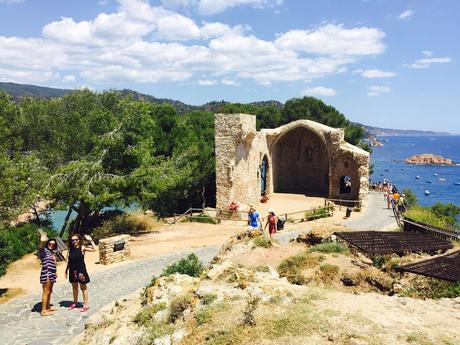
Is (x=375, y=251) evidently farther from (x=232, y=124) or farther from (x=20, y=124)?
(x=20, y=124)

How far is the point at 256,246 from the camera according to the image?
11.6 metres

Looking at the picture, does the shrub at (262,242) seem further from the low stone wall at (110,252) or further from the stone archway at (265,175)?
the stone archway at (265,175)

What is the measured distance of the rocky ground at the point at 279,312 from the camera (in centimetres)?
576

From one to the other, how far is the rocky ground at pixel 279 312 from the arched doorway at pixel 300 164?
83.3ft

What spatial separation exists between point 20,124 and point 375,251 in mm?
25152

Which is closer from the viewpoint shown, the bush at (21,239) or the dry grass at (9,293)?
the dry grass at (9,293)

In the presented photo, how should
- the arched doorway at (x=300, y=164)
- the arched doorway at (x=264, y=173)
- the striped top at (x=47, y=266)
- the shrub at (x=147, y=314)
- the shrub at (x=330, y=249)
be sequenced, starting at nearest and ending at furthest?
1. the shrub at (x=147, y=314)
2. the striped top at (x=47, y=266)
3. the shrub at (x=330, y=249)
4. the arched doorway at (x=264, y=173)
5. the arched doorway at (x=300, y=164)

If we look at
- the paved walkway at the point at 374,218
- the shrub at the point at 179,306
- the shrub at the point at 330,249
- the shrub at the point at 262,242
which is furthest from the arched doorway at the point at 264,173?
the shrub at the point at 179,306

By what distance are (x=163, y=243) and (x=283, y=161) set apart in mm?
20652

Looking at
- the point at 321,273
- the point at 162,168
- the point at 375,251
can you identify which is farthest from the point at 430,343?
the point at 162,168

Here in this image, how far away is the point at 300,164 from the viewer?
1409 inches

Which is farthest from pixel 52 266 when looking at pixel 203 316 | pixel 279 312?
pixel 279 312

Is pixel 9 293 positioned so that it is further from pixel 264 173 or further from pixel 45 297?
pixel 264 173

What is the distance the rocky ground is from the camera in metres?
5.76
